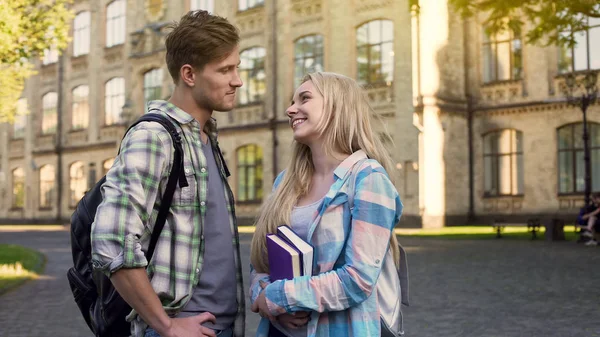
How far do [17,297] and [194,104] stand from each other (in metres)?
8.38

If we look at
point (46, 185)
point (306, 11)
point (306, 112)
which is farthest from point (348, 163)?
point (46, 185)

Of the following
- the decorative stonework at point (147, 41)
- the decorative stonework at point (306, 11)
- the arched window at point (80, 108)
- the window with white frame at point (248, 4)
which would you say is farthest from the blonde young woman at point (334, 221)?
the arched window at point (80, 108)

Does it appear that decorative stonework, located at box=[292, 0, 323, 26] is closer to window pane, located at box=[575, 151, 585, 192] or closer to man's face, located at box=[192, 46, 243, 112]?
window pane, located at box=[575, 151, 585, 192]

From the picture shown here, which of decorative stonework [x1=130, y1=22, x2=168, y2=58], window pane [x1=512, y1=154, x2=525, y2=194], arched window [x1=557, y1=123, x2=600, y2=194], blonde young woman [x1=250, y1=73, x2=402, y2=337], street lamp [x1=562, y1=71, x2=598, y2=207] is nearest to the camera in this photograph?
blonde young woman [x1=250, y1=73, x2=402, y2=337]

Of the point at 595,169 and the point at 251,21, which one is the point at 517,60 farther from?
the point at 251,21

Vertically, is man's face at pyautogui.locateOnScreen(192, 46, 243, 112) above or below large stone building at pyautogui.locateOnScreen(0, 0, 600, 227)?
below

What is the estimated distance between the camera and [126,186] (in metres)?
2.35

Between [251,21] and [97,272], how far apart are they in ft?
107

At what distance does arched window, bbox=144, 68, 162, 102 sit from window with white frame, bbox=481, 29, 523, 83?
16.8 metres

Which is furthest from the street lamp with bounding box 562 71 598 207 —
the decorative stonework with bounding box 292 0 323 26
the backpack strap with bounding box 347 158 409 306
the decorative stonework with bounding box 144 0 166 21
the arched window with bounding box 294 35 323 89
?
the decorative stonework with bounding box 144 0 166 21

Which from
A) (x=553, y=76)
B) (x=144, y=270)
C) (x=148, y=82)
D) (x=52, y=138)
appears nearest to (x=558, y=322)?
(x=144, y=270)

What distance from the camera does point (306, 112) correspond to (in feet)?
9.12

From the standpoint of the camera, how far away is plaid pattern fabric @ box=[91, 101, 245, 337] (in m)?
2.31

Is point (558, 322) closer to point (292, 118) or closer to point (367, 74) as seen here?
point (292, 118)
